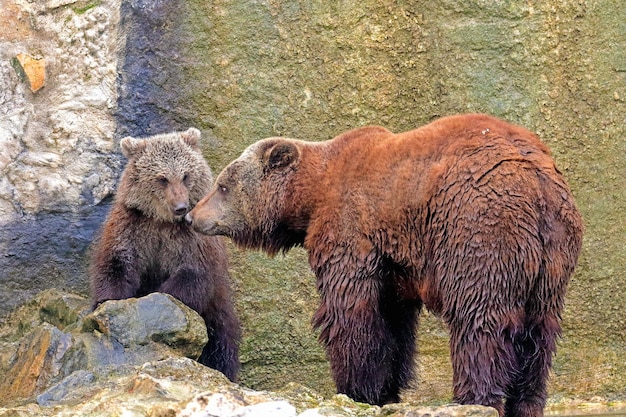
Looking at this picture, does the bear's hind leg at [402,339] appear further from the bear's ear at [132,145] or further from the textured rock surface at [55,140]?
the textured rock surface at [55,140]

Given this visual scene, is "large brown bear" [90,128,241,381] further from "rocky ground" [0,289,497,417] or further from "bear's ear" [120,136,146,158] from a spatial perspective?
"rocky ground" [0,289,497,417]

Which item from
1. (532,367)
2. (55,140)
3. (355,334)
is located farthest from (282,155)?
(55,140)

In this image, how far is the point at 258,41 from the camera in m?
9.97

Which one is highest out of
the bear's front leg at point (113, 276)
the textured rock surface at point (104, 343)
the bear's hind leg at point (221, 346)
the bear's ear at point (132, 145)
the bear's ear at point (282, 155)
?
the bear's ear at point (282, 155)

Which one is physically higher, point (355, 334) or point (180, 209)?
point (180, 209)

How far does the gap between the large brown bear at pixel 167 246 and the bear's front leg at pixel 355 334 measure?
1.61 m

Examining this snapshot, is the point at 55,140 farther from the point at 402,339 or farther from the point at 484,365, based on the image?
the point at 484,365

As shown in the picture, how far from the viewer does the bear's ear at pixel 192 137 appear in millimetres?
9406

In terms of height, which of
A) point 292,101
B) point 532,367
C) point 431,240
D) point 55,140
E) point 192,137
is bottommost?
point 532,367

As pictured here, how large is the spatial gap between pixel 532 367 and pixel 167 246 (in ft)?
10.9

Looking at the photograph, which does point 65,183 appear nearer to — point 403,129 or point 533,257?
point 403,129

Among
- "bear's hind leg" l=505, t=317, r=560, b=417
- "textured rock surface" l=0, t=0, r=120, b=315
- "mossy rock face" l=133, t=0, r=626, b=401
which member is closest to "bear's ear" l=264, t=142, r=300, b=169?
"mossy rock face" l=133, t=0, r=626, b=401

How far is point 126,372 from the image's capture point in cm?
786

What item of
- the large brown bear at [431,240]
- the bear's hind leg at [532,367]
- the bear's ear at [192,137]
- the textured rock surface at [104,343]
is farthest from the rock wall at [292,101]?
the bear's hind leg at [532,367]
